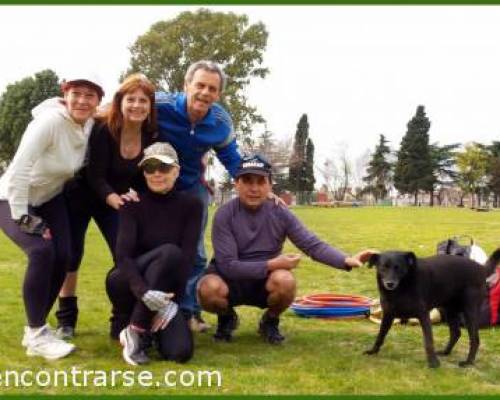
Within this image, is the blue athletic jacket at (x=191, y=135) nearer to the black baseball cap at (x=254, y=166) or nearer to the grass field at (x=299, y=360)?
the black baseball cap at (x=254, y=166)

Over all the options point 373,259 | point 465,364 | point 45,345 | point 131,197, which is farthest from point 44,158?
point 465,364

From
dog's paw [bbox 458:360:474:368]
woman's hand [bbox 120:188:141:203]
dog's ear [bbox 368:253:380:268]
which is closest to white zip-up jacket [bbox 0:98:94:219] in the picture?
woman's hand [bbox 120:188:141:203]

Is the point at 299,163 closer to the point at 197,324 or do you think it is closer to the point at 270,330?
the point at 197,324

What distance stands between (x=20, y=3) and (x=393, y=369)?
569cm

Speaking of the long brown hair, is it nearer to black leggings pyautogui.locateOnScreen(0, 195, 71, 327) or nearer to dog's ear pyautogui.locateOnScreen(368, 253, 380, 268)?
black leggings pyautogui.locateOnScreen(0, 195, 71, 327)

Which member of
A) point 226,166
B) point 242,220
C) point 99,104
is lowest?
point 242,220

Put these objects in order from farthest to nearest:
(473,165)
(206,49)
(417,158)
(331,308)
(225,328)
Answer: (473,165)
(417,158)
(206,49)
(331,308)
(225,328)

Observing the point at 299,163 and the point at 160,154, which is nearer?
the point at 160,154

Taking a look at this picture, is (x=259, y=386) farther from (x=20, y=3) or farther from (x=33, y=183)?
(x=20, y=3)

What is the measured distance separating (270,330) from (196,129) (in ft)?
6.25

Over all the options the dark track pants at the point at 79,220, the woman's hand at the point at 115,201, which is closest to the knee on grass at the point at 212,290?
the dark track pants at the point at 79,220

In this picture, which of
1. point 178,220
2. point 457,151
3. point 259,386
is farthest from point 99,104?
point 457,151

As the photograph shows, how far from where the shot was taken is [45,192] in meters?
5.52

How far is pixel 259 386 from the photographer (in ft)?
14.5
